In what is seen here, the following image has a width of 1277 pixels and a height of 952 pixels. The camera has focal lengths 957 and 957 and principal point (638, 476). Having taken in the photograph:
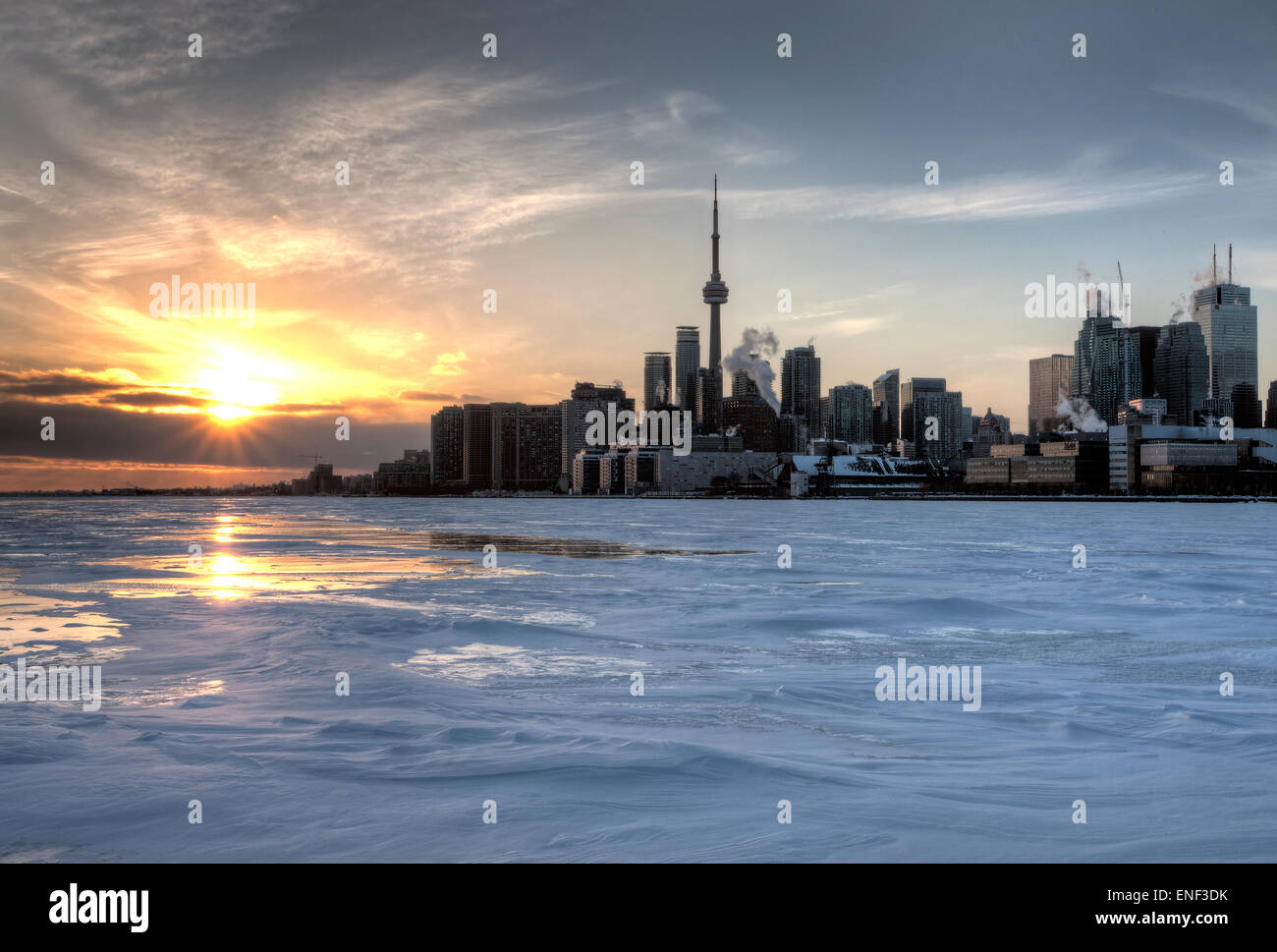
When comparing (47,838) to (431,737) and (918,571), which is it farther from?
(918,571)

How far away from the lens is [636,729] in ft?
33.0

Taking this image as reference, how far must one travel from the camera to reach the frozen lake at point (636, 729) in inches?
273

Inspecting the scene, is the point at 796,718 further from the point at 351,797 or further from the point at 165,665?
the point at 165,665

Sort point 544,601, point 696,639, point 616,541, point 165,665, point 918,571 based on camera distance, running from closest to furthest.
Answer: point 165,665
point 696,639
point 544,601
point 918,571
point 616,541

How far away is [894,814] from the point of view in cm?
732

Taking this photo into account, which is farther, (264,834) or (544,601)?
(544,601)

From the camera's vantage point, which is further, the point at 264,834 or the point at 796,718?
the point at 796,718

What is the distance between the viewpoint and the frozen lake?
22.8 ft
